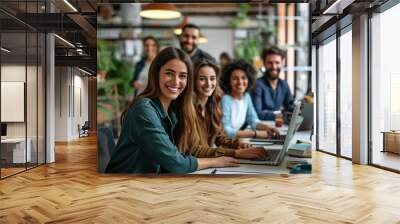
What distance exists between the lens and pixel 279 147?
19.5 feet

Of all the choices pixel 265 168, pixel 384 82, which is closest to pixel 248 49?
pixel 265 168

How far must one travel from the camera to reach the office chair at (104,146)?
233 inches

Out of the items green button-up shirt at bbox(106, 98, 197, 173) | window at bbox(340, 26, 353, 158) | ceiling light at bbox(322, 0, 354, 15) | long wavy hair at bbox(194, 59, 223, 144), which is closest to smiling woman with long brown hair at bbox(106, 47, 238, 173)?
green button-up shirt at bbox(106, 98, 197, 173)

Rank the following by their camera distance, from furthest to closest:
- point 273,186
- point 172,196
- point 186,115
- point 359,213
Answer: point 186,115
point 273,186
point 172,196
point 359,213

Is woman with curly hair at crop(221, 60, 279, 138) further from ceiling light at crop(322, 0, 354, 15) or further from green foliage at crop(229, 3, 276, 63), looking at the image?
ceiling light at crop(322, 0, 354, 15)

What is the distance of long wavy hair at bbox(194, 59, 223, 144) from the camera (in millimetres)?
5836

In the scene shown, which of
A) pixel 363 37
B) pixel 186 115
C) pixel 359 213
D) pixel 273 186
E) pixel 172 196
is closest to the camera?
pixel 359 213

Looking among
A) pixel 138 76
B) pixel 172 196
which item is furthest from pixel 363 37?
pixel 172 196

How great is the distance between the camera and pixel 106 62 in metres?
5.91

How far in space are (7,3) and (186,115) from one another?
2907 millimetres

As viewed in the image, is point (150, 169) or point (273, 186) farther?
point (150, 169)

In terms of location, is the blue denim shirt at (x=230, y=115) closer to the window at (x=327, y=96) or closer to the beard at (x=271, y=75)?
the beard at (x=271, y=75)

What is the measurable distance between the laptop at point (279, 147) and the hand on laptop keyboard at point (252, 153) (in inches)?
1.8

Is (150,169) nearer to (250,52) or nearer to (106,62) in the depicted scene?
(106,62)
